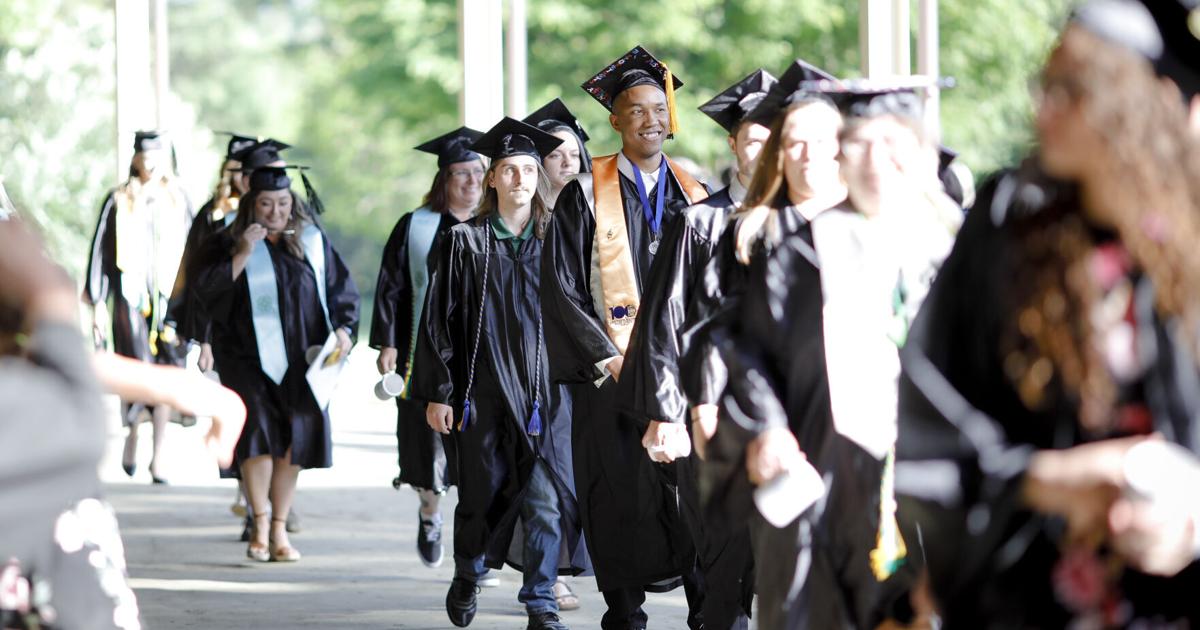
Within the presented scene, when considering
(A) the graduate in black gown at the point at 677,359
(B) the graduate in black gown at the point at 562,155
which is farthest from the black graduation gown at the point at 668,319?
(B) the graduate in black gown at the point at 562,155

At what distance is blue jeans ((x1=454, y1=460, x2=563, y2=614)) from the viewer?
7.88 metres

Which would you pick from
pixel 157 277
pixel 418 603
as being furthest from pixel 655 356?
pixel 157 277

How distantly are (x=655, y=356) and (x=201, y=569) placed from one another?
4.46 m

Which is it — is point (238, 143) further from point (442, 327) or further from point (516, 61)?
point (442, 327)

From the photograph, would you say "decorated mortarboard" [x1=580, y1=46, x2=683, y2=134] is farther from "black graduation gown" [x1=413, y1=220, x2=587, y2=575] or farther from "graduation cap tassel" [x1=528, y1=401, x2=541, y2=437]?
"graduation cap tassel" [x1=528, y1=401, x2=541, y2=437]

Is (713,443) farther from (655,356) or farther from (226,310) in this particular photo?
(226,310)

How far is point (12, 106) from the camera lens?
34250mm

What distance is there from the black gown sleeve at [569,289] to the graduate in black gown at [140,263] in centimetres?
653

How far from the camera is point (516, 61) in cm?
1355

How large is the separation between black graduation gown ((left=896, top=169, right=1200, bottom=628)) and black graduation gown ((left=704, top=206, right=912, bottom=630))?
4.98 feet

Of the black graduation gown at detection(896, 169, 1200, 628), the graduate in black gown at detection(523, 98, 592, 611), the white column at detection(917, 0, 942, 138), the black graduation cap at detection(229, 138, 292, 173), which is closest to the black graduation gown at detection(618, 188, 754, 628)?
the graduate in black gown at detection(523, 98, 592, 611)

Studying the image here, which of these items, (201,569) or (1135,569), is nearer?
(1135,569)

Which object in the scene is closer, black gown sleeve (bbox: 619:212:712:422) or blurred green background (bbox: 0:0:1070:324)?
black gown sleeve (bbox: 619:212:712:422)

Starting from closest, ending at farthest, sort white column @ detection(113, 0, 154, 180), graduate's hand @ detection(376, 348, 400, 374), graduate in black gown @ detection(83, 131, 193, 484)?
1. graduate's hand @ detection(376, 348, 400, 374)
2. graduate in black gown @ detection(83, 131, 193, 484)
3. white column @ detection(113, 0, 154, 180)
